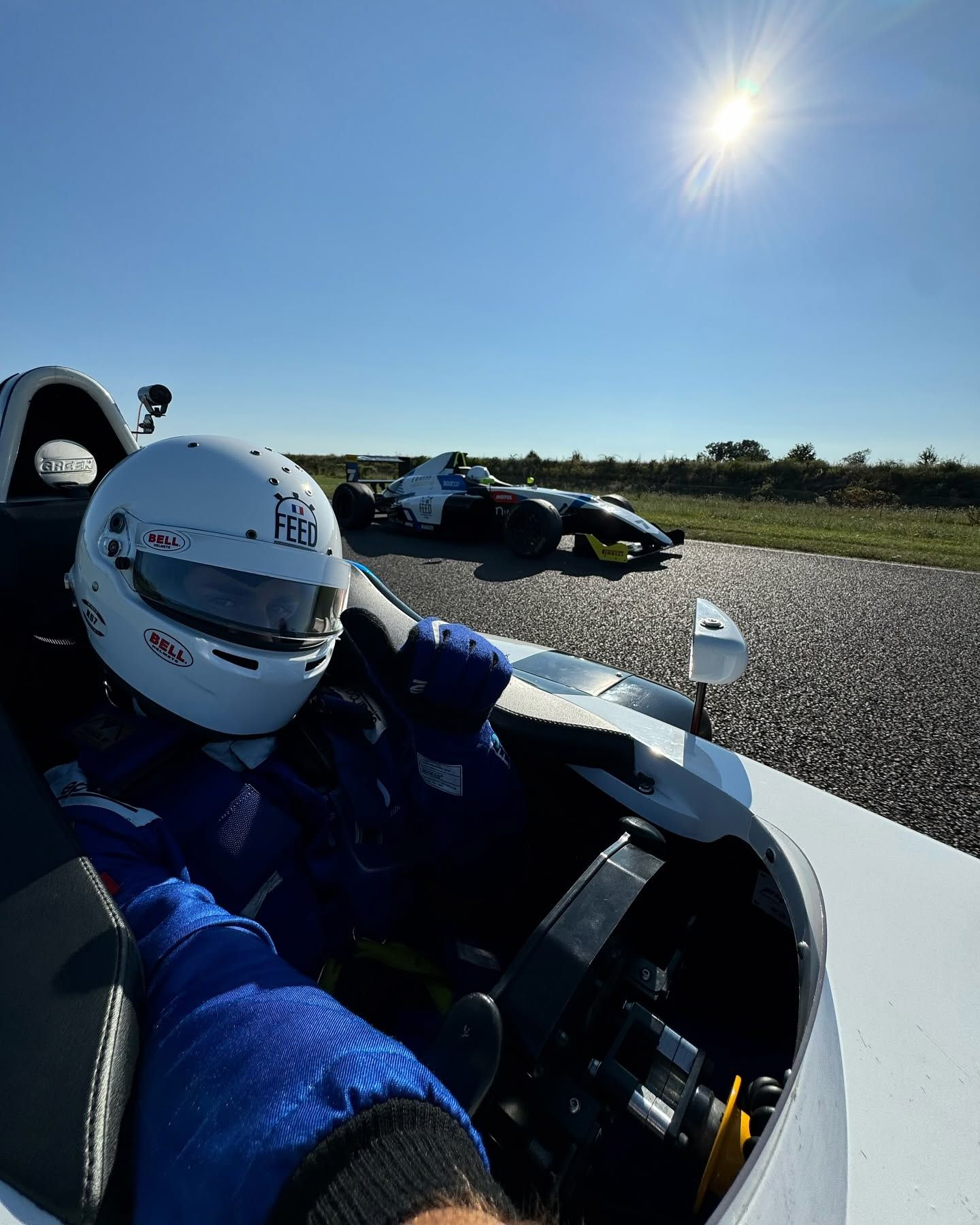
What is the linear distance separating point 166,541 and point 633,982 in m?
1.11

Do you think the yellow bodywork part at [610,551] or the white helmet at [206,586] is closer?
the white helmet at [206,586]

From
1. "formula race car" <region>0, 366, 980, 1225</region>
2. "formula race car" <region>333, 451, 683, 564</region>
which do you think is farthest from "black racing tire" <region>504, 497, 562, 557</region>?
"formula race car" <region>0, 366, 980, 1225</region>

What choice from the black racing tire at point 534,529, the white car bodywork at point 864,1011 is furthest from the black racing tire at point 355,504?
the white car bodywork at point 864,1011

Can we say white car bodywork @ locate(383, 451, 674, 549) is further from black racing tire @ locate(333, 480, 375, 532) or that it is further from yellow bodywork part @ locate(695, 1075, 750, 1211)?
yellow bodywork part @ locate(695, 1075, 750, 1211)

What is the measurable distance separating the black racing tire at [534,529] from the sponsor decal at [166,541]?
5.89 metres

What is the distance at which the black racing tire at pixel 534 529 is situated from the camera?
6883 millimetres

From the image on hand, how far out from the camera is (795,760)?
2.68 meters

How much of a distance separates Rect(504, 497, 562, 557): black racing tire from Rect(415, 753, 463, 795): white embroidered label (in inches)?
228

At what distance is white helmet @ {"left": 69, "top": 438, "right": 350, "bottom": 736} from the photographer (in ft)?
3.84

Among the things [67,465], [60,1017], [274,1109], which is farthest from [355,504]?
[274,1109]

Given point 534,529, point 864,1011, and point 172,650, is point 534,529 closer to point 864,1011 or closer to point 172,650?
point 172,650

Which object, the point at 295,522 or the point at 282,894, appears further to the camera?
the point at 295,522

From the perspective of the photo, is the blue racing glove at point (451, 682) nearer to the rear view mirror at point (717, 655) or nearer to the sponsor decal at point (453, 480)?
the rear view mirror at point (717, 655)

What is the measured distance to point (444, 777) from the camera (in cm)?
128
